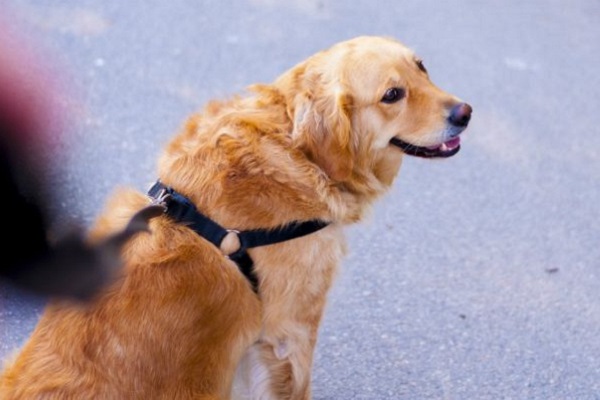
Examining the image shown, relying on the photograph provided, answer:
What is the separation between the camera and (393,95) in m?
2.61

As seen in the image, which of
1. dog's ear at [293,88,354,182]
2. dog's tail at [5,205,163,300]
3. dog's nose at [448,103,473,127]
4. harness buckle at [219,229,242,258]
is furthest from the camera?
dog's nose at [448,103,473,127]

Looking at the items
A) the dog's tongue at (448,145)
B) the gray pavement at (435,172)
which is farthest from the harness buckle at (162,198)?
the dog's tongue at (448,145)

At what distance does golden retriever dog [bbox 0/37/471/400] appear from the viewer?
2156mm

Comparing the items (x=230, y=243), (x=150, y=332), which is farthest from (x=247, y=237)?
(x=150, y=332)

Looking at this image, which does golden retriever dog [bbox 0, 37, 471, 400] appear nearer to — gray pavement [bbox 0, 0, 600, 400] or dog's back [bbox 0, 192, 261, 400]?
dog's back [bbox 0, 192, 261, 400]

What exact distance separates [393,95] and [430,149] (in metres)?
0.24

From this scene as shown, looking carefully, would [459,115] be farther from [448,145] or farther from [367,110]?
[367,110]

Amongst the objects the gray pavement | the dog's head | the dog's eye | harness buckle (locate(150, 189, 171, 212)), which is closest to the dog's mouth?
the dog's head

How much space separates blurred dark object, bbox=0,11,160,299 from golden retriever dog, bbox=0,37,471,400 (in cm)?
27

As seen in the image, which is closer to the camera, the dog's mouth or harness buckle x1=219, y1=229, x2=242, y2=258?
harness buckle x1=219, y1=229, x2=242, y2=258

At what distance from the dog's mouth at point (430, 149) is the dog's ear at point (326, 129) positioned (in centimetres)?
23

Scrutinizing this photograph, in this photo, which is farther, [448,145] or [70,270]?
[448,145]

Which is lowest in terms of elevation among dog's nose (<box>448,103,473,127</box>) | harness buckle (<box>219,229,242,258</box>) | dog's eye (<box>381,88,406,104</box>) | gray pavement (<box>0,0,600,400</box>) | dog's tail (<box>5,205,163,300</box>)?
gray pavement (<box>0,0,600,400</box>)

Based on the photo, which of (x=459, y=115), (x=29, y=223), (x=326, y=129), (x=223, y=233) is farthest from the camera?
(x=459, y=115)
